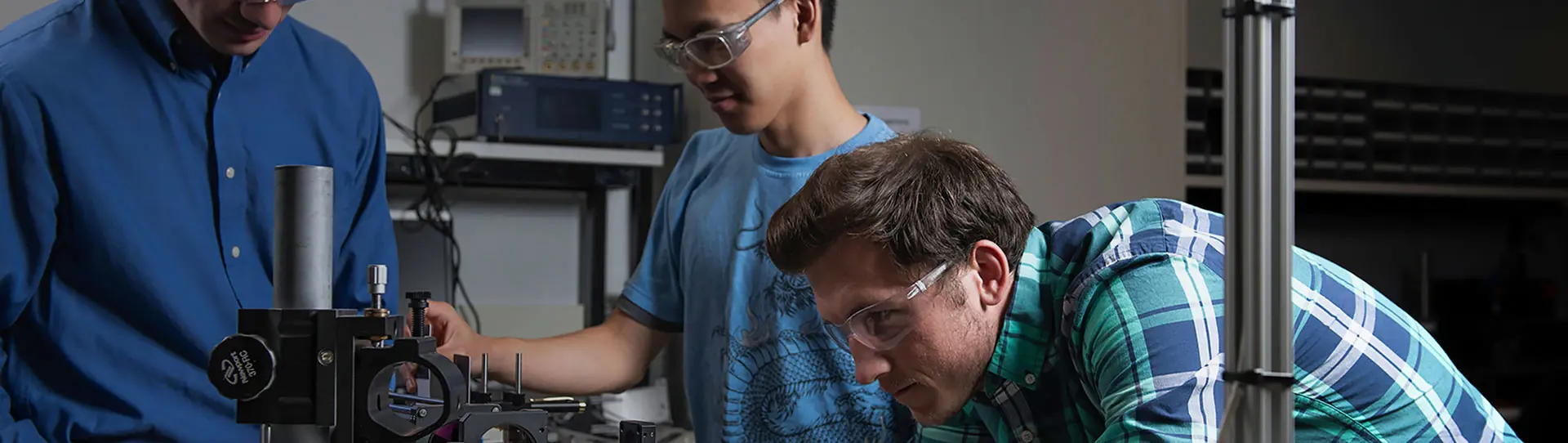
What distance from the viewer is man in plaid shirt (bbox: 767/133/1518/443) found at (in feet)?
3.54

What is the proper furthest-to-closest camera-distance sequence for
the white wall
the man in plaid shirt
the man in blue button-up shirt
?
the white wall < the man in blue button-up shirt < the man in plaid shirt

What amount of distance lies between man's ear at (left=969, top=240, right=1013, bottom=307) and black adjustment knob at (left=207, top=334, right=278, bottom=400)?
65 cm

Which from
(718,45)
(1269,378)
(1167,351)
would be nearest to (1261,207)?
(1269,378)

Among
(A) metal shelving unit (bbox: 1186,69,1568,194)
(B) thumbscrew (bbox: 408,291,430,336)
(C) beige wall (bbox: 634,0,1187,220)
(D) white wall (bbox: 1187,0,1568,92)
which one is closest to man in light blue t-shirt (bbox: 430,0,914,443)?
(B) thumbscrew (bbox: 408,291,430,336)

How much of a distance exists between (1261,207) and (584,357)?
4.20ft

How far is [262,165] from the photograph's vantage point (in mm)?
1454

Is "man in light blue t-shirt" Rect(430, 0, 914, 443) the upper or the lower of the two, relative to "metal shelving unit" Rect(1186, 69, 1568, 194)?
lower

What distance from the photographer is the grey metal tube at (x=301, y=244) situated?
783 millimetres

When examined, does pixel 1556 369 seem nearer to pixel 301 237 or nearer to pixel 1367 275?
pixel 1367 275

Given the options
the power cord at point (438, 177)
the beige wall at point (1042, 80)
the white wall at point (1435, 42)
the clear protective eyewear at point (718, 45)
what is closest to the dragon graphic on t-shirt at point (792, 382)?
the clear protective eyewear at point (718, 45)

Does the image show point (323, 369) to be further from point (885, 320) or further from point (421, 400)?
point (885, 320)

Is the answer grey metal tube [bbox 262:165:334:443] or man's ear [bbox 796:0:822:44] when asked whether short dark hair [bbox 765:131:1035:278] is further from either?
grey metal tube [bbox 262:165:334:443]

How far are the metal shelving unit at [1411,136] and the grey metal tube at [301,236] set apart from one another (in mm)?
3064

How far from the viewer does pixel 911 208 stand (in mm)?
1188
